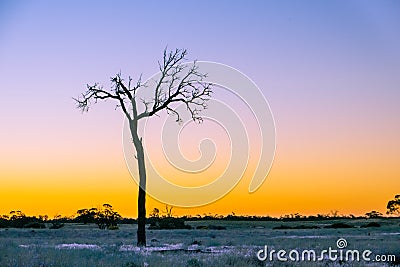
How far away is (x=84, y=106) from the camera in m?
30.8

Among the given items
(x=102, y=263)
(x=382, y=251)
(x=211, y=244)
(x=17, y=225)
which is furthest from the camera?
(x=17, y=225)

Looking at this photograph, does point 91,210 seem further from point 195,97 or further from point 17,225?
point 195,97

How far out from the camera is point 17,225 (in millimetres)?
81750

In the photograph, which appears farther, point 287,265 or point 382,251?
point 382,251

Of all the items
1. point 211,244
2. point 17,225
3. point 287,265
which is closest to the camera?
point 287,265

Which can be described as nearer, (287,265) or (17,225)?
(287,265)

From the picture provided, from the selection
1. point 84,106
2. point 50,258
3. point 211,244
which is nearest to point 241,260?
point 50,258

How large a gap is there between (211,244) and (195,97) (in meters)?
7.50

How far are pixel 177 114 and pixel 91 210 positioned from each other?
65.8 meters

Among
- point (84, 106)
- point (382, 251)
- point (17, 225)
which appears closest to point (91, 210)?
point (17, 225)

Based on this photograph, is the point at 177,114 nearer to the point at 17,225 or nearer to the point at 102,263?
the point at 102,263

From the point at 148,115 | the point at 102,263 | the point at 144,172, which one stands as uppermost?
the point at 148,115

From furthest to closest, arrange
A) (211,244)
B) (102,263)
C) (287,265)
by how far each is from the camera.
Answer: (211,244)
(287,265)
(102,263)

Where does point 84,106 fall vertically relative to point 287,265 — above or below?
above
